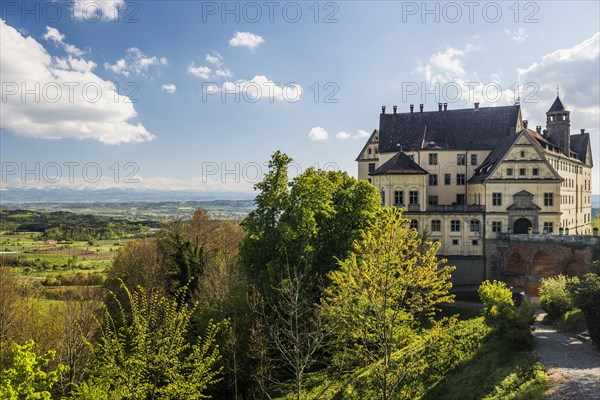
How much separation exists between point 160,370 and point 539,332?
67.9 feet

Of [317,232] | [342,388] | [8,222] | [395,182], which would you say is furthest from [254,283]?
[8,222]

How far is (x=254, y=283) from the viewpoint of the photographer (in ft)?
92.6

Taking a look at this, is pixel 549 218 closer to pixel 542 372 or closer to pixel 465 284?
pixel 465 284

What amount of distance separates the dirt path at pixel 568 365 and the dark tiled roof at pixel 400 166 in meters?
25.0

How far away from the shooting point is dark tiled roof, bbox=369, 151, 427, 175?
46156 millimetres

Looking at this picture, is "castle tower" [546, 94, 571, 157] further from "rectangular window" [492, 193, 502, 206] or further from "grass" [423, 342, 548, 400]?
"grass" [423, 342, 548, 400]

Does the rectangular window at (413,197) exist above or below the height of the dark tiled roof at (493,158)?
below

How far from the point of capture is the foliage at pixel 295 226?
27.4 m

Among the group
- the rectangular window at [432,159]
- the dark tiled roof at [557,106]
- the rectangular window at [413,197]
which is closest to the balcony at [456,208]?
the rectangular window at [413,197]

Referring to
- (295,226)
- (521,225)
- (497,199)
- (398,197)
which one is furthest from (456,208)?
(295,226)

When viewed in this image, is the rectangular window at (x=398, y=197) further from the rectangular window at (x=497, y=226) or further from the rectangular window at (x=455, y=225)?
the rectangular window at (x=497, y=226)

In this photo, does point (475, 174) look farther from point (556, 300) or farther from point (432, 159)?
point (556, 300)

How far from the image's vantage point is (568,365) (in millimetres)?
17672

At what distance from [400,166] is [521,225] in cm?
1392
